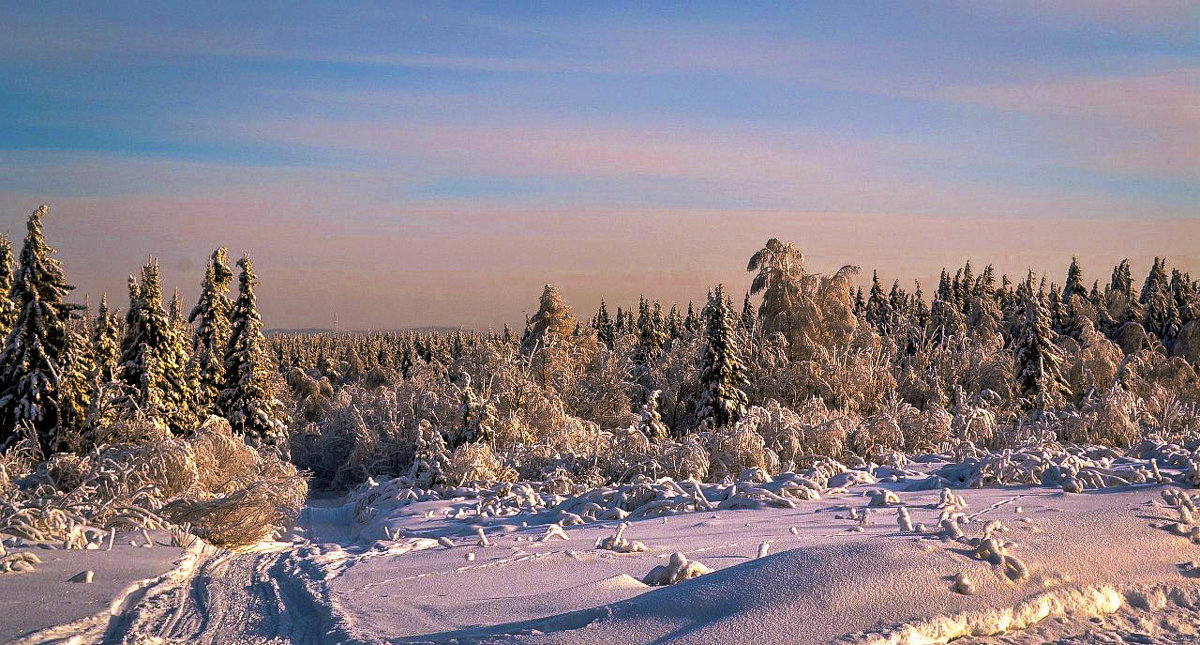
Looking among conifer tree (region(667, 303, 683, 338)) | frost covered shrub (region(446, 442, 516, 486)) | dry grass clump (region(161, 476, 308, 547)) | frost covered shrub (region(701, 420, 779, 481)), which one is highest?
dry grass clump (region(161, 476, 308, 547))

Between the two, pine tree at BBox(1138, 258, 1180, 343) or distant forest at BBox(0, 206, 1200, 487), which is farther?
pine tree at BBox(1138, 258, 1180, 343)

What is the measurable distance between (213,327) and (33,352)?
21.1 feet

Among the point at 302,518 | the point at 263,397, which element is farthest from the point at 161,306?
the point at 302,518

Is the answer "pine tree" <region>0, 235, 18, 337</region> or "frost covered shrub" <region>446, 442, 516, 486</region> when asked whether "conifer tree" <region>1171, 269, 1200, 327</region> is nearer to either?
"frost covered shrub" <region>446, 442, 516, 486</region>

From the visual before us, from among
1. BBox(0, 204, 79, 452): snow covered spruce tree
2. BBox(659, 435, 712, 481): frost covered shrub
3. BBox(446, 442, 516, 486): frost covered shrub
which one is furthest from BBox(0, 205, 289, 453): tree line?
BBox(659, 435, 712, 481): frost covered shrub

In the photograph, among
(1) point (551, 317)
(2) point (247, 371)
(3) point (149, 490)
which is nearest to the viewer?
(3) point (149, 490)

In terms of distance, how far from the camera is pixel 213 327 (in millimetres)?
26609

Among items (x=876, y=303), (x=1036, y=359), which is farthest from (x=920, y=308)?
(x=1036, y=359)

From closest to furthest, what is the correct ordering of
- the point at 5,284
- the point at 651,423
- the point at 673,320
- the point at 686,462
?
the point at 686,462
the point at 651,423
the point at 5,284
the point at 673,320

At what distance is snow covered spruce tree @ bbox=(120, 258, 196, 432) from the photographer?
22312 mm

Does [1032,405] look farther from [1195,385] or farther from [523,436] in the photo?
[523,436]

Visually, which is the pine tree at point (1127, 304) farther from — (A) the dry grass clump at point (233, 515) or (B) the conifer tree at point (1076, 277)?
(A) the dry grass clump at point (233, 515)

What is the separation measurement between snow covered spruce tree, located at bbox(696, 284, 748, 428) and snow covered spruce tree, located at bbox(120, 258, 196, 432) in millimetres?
15483

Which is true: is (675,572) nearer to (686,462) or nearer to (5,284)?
(686,462)
